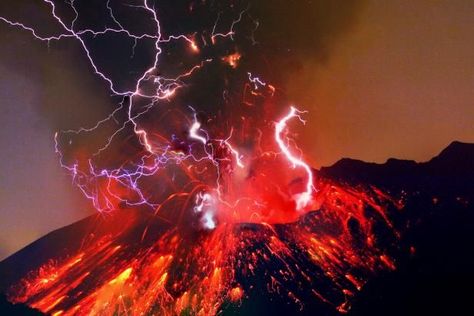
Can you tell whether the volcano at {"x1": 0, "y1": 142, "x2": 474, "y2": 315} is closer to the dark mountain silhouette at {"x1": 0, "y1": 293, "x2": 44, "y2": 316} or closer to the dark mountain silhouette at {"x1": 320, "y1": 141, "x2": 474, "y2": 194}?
the dark mountain silhouette at {"x1": 320, "y1": 141, "x2": 474, "y2": 194}

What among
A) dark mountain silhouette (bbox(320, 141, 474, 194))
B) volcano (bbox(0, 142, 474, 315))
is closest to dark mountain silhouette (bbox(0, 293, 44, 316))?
volcano (bbox(0, 142, 474, 315))

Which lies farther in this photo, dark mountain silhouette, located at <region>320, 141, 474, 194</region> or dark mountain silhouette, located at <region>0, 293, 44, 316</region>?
dark mountain silhouette, located at <region>320, 141, 474, 194</region>

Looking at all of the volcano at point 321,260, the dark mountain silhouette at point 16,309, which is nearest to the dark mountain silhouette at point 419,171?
the volcano at point 321,260

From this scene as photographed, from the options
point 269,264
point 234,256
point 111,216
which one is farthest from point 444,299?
point 111,216

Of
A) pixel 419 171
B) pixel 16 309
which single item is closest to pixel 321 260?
pixel 419 171

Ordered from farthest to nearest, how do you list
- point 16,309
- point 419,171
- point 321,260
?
1. point 419,171
2. point 16,309
3. point 321,260

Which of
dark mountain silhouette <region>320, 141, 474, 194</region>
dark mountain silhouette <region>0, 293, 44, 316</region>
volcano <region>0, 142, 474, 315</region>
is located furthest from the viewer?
dark mountain silhouette <region>320, 141, 474, 194</region>

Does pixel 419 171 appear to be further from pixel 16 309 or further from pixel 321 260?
pixel 16 309

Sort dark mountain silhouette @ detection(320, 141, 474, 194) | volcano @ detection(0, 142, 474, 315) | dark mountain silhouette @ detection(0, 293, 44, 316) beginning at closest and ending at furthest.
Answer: volcano @ detection(0, 142, 474, 315)
dark mountain silhouette @ detection(0, 293, 44, 316)
dark mountain silhouette @ detection(320, 141, 474, 194)
